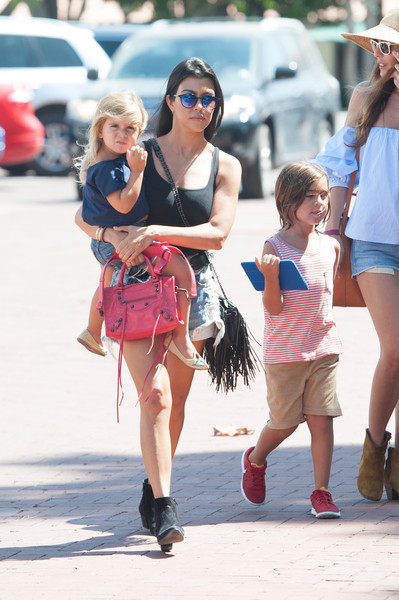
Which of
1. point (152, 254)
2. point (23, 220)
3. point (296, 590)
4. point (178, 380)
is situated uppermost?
point (152, 254)

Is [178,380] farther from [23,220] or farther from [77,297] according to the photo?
[23,220]

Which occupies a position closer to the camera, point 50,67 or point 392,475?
point 392,475

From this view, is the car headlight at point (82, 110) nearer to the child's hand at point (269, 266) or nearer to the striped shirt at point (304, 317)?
the striped shirt at point (304, 317)

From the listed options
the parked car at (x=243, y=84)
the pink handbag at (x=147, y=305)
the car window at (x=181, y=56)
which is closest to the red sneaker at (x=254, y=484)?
the pink handbag at (x=147, y=305)

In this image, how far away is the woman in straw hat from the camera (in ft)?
16.9

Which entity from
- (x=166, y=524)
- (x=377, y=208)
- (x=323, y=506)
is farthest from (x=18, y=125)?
(x=166, y=524)

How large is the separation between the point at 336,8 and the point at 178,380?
43819 mm

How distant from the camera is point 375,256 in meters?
5.18

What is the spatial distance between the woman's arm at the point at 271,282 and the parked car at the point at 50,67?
1603cm

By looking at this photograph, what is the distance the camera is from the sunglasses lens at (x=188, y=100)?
15.9 feet

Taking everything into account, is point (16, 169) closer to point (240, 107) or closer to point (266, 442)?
point (240, 107)

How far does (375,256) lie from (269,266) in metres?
0.54

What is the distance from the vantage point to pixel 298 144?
18.1 m

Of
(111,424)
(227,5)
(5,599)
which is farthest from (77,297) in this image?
(227,5)
